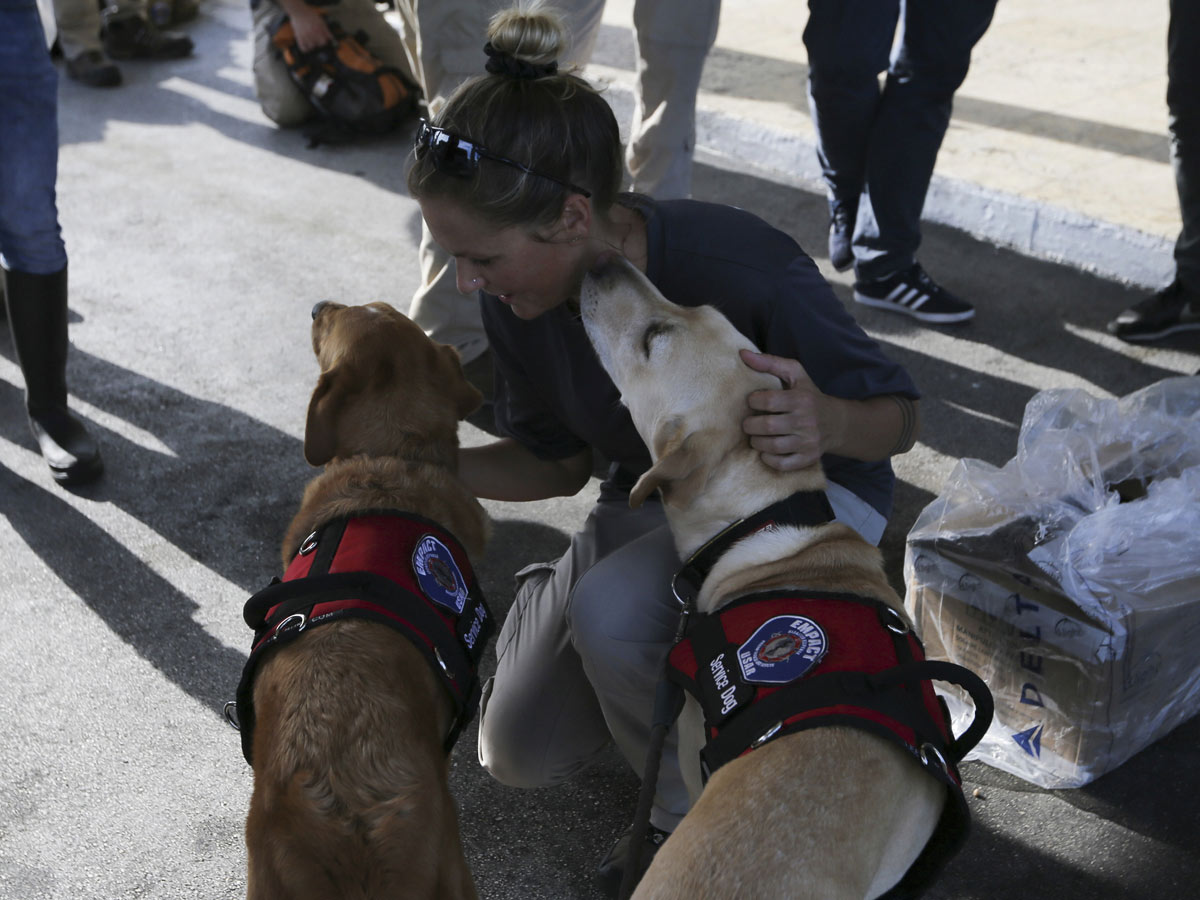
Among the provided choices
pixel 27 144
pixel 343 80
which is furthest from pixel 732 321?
pixel 343 80

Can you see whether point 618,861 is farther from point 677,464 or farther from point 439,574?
point 677,464

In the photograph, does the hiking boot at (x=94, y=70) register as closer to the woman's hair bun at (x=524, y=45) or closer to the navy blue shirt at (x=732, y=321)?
the navy blue shirt at (x=732, y=321)

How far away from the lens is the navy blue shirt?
2.17 m

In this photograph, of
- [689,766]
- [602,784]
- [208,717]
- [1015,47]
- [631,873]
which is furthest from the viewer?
[1015,47]

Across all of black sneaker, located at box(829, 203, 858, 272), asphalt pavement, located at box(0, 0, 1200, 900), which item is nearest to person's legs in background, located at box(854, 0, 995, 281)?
black sneaker, located at box(829, 203, 858, 272)

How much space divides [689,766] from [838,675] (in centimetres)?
44

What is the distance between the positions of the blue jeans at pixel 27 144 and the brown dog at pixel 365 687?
1.45 m

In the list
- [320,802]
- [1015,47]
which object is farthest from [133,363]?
[1015,47]

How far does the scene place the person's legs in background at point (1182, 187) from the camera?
3.96 meters

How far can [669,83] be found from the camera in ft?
14.6

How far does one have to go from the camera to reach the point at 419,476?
2.39 metres

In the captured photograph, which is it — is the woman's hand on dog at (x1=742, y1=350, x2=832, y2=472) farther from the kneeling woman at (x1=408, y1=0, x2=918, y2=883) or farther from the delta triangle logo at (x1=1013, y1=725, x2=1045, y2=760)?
the delta triangle logo at (x1=1013, y1=725, x2=1045, y2=760)

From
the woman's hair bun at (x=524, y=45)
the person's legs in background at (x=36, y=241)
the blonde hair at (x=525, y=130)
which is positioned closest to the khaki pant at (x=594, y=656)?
the blonde hair at (x=525, y=130)

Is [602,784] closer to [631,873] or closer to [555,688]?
[555,688]
